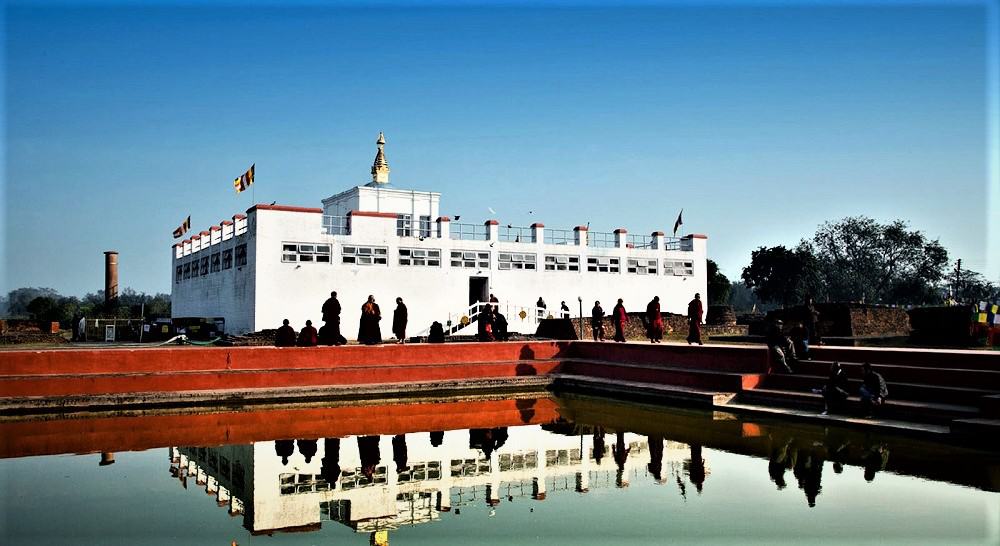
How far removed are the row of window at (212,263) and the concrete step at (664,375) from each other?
15.9 m

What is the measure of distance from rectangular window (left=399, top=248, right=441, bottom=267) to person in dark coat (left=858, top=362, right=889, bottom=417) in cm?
2220

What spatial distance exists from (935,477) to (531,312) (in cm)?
2606

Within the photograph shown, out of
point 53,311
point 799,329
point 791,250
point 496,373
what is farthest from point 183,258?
point 791,250

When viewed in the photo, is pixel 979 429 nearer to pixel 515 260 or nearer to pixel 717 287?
pixel 515 260

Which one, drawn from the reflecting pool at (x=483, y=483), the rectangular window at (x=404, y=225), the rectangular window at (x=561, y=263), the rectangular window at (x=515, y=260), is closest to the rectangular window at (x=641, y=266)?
the rectangular window at (x=561, y=263)

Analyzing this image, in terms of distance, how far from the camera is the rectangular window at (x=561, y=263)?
37.0 metres

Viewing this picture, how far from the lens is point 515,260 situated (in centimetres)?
3612

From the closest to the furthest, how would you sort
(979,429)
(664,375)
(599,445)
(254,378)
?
1. (979,429)
2. (599,445)
3. (254,378)
4. (664,375)

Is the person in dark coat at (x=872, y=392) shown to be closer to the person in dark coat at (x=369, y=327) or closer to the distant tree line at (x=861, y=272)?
the person in dark coat at (x=369, y=327)

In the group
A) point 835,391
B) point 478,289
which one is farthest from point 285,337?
point 478,289

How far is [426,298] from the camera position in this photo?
110 feet

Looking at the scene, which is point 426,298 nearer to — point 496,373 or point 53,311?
point 496,373

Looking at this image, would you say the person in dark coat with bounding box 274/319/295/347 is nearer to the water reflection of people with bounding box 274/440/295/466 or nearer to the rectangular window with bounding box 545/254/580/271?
the water reflection of people with bounding box 274/440/295/466

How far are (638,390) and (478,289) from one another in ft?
60.3
